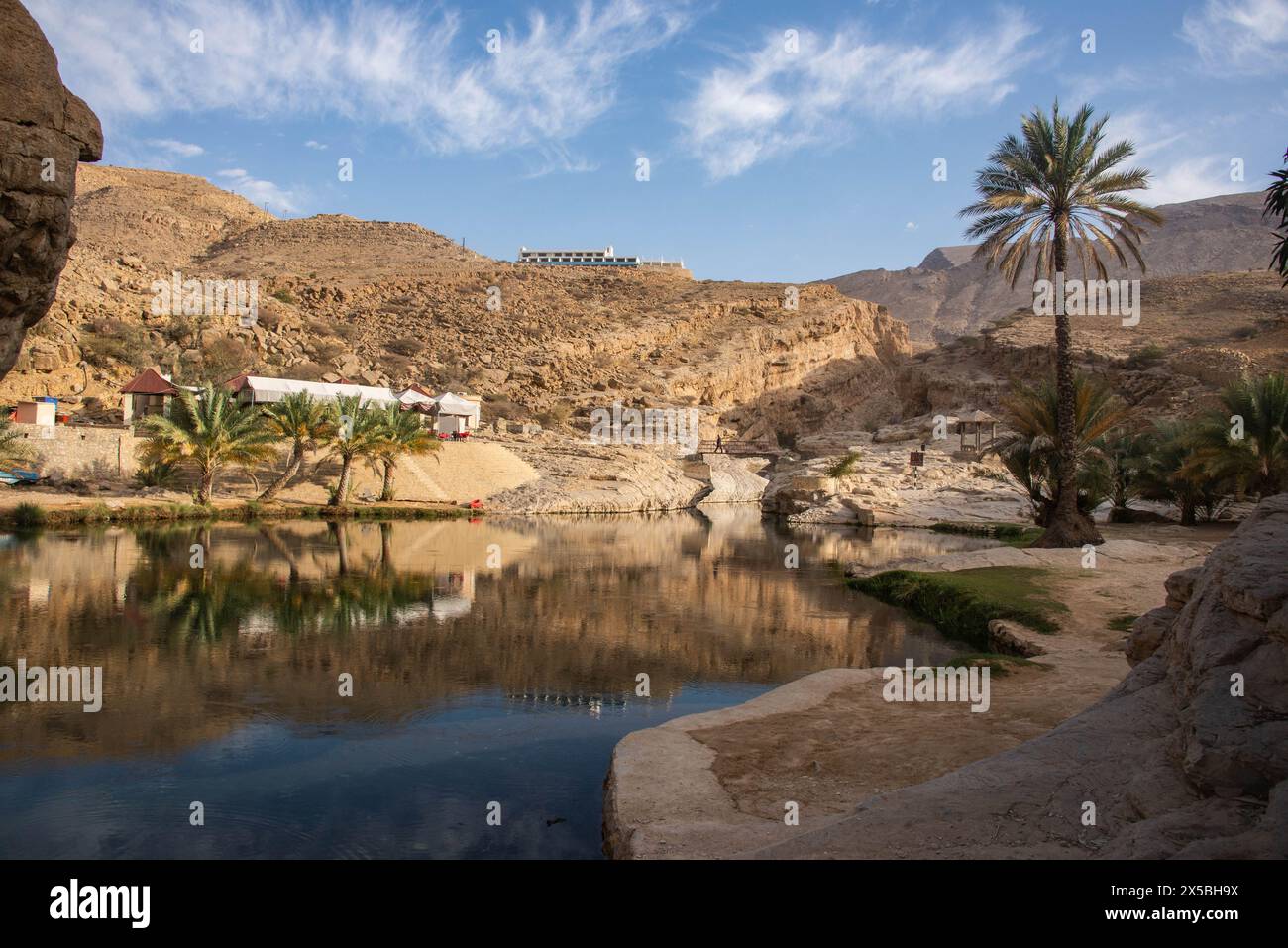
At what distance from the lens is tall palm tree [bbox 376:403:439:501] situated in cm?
3309

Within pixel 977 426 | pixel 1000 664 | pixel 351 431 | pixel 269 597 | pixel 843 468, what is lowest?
pixel 1000 664

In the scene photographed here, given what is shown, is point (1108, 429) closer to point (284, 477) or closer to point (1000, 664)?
point (1000, 664)

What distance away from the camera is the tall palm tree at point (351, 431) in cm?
3191

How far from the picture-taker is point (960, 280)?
159 metres

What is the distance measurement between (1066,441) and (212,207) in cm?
10983

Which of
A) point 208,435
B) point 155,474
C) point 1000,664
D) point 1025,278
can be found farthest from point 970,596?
point 1025,278

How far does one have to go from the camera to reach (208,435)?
29.3 meters

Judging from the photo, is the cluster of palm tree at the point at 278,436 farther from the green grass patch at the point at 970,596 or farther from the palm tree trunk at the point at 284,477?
the green grass patch at the point at 970,596

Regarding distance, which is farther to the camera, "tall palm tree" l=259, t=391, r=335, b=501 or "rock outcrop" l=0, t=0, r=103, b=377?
"tall palm tree" l=259, t=391, r=335, b=501

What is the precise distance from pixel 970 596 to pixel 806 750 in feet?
27.6

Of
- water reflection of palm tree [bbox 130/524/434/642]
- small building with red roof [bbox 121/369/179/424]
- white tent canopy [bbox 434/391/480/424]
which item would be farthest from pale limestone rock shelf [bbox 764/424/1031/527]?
small building with red roof [bbox 121/369/179/424]

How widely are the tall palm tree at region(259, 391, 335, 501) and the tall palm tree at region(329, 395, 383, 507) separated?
39 centimetres

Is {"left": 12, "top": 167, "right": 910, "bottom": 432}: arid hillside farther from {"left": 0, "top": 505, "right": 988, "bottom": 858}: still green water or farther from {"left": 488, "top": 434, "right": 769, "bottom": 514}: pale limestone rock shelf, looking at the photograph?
{"left": 0, "top": 505, "right": 988, "bottom": 858}: still green water
